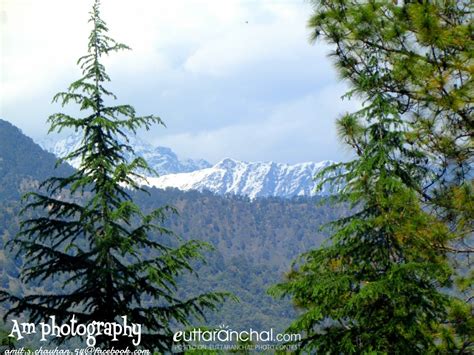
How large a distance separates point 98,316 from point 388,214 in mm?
4886

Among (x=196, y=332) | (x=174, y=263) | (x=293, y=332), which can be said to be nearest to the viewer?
(x=196, y=332)

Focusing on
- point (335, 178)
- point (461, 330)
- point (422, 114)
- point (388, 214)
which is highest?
point (422, 114)

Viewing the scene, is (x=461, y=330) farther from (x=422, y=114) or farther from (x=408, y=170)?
(x=422, y=114)

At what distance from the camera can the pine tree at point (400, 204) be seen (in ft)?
28.9

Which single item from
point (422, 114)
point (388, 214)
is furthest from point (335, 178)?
point (422, 114)

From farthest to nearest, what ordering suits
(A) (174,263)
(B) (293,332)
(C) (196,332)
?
(A) (174,263) → (B) (293,332) → (C) (196,332)

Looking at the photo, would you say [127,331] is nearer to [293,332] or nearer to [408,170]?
[293,332]

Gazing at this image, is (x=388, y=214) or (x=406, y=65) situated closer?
(x=388, y=214)

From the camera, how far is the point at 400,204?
29.1 feet

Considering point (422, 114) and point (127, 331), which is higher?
point (422, 114)

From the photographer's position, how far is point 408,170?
9867mm

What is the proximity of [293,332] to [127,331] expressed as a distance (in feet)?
8.82

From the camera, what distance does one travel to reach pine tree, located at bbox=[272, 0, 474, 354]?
28.9ft

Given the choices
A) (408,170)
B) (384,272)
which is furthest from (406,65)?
(384,272)
